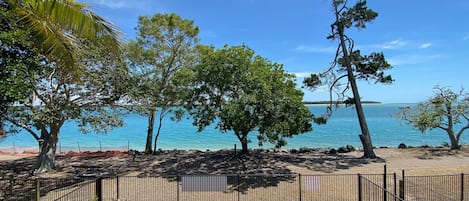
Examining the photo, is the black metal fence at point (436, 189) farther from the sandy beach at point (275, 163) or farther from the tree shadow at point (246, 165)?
the tree shadow at point (246, 165)

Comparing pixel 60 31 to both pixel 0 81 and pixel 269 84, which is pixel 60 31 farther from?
pixel 269 84

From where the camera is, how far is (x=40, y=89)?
1341 cm

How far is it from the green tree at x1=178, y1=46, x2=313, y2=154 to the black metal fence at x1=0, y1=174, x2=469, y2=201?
2.43 m

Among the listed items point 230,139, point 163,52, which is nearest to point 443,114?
point 163,52

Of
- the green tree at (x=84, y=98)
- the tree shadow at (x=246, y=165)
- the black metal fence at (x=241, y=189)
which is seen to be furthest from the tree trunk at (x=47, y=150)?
the tree shadow at (x=246, y=165)

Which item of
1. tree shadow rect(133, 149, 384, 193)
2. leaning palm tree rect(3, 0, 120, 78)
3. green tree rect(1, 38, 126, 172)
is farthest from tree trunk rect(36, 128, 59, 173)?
leaning palm tree rect(3, 0, 120, 78)

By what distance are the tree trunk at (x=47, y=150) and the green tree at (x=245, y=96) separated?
6644mm

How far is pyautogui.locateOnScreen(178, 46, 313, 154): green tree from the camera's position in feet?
43.9

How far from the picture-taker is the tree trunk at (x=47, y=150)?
1507cm

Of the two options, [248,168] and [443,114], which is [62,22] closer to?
[248,168]

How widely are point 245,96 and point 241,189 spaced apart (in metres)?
3.82

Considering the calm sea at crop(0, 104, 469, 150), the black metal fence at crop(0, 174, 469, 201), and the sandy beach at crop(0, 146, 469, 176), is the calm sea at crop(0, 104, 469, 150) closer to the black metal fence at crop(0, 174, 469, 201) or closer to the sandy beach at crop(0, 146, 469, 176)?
the sandy beach at crop(0, 146, 469, 176)

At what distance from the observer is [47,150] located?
15234 mm

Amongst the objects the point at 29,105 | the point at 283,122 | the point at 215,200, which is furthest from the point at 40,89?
the point at 283,122
